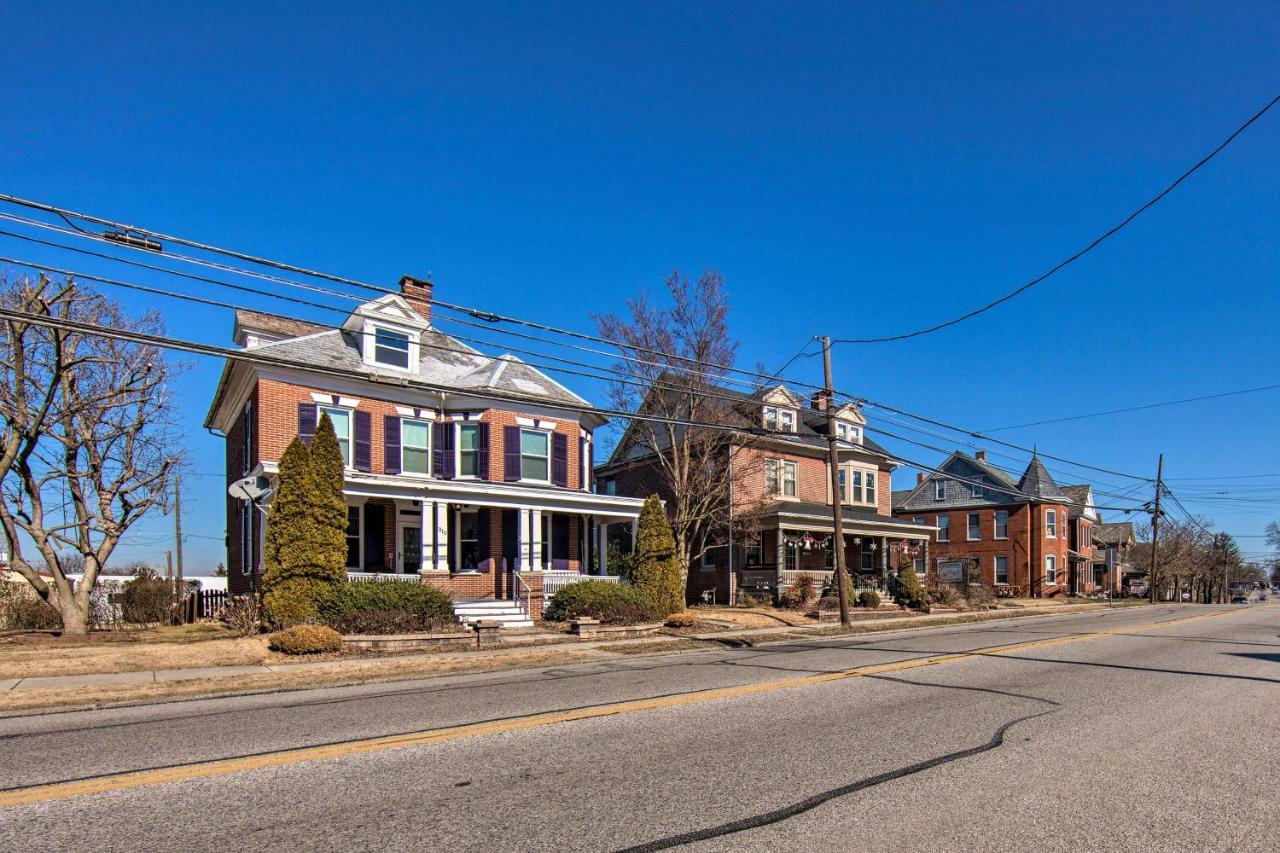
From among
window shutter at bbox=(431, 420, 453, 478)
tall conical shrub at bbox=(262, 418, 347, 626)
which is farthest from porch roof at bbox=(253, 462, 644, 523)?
tall conical shrub at bbox=(262, 418, 347, 626)

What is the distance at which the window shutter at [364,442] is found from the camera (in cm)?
2436

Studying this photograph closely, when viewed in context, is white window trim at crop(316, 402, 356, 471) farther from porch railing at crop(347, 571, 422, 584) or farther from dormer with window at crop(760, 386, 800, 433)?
dormer with window at crop(760, 386, 800, 433)

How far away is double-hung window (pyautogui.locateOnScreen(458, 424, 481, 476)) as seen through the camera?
26078 millimetres

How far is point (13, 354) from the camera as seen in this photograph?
1964 cm

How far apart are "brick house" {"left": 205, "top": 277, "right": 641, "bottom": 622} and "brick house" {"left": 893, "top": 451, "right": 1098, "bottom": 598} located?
30.6 meters

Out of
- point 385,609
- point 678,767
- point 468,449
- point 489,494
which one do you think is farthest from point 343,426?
point 678,767

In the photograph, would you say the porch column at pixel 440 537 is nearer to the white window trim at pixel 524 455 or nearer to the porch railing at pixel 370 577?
the porch railing at pixel 370 577

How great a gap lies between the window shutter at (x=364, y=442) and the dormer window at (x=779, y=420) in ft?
54.2

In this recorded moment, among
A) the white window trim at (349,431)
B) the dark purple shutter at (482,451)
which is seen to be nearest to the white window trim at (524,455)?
the dark purple shutter at (482,451)

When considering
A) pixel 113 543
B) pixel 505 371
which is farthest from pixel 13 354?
pixel 505 371

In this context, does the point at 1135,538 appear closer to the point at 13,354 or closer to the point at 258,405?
the point at 258,405

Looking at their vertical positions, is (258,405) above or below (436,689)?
above

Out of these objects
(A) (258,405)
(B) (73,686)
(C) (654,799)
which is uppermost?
(A) (258,405)

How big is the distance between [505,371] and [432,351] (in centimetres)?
273
